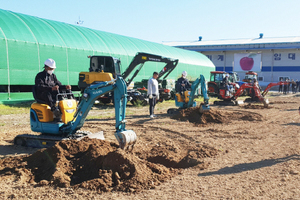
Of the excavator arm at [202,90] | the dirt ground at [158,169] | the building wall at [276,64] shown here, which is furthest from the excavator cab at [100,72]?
the building wall at [276,64]

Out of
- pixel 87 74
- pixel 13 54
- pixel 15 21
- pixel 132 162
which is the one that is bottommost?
pixel 132 162

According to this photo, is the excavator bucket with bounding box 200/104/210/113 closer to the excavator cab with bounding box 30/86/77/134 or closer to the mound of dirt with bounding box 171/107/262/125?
the mound of dirt with bounding box 171/107/262/125

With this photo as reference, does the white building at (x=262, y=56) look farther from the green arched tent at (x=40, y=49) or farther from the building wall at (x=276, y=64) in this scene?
the green arched tent at (x=40, y=49)

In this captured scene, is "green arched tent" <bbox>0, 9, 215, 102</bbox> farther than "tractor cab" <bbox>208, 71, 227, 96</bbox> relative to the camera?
No

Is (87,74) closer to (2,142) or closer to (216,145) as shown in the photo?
(2,142)

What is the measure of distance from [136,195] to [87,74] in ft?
41.7

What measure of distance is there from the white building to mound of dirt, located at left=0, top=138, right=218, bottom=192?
154 feet

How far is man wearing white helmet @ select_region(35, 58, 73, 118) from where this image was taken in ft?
23.3

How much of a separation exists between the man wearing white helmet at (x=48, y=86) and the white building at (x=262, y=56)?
154 feet

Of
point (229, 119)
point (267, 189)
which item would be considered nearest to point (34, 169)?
point (267, 189)

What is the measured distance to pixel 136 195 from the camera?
4.50m

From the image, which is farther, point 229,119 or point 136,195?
point 229,119

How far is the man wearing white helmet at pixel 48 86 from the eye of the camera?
23.3 ft

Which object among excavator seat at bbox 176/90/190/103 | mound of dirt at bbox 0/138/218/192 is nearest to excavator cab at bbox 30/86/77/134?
mound of dirt at bbox 0/138/218/192
